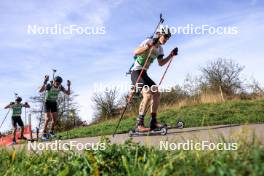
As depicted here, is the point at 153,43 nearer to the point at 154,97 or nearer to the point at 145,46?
the point at 145,46

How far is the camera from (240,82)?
3875 cm

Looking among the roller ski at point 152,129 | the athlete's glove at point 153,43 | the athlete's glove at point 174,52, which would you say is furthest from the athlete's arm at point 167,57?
the roller ski at point 152,129

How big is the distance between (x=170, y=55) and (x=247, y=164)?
22.7 ft

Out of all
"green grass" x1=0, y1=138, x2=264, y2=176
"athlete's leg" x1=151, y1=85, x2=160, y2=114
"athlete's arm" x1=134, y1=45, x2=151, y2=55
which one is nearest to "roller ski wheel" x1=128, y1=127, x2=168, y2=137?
"athlete's leg" x1=151, y1=85, x2=160, y2=114

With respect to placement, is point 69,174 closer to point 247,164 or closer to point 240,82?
point 247,164

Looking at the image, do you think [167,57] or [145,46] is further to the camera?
[167,57]

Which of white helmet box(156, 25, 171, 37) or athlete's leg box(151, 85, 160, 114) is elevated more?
white helmet box(156, 25, 171, 37)

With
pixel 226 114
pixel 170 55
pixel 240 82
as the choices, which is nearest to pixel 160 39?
pixel 170 55

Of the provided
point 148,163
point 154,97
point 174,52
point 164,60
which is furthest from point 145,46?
point 148,163

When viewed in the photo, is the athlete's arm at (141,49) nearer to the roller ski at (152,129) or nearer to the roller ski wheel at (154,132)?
the roller ski at (152,129)

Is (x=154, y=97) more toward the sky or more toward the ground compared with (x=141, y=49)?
more toward the ground

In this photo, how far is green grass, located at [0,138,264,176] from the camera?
311 cm

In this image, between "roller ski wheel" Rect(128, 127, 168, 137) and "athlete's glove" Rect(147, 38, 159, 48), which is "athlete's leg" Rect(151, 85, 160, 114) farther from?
"athlete's glove" Rect(147, 38, 159, 48)

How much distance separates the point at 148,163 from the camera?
3.86 metres
